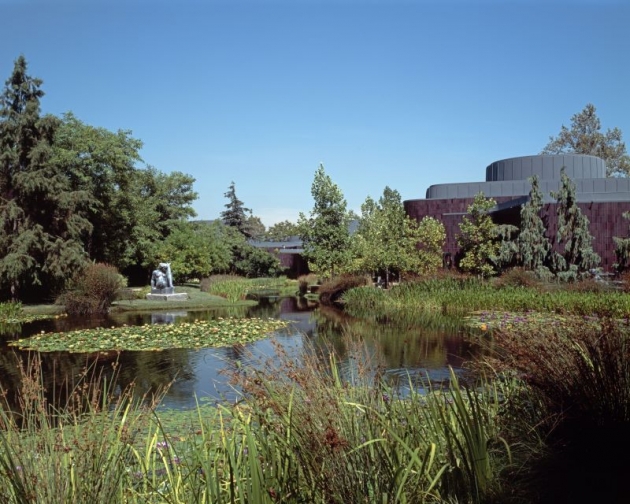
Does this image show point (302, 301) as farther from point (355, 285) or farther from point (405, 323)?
point (405, 323)

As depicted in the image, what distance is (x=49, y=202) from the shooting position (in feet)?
62.5

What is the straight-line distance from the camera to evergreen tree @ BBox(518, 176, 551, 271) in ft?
70.7

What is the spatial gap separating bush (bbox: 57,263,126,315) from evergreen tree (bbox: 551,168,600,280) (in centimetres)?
1533

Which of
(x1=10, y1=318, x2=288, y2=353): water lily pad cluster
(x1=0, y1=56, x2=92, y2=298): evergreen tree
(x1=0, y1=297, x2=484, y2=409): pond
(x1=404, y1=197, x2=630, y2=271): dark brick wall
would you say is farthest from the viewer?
(x1=404, y1=197, x2=630, y2=271): dark brick wall

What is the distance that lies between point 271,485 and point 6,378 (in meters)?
7.31

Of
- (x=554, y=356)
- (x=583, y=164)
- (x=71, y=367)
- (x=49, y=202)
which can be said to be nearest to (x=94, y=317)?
(x=49, y=202)

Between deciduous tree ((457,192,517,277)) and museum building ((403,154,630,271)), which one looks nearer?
museum building ((403,154,630,271))

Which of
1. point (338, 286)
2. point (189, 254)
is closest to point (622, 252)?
point (338, 286)

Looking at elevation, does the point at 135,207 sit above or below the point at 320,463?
above

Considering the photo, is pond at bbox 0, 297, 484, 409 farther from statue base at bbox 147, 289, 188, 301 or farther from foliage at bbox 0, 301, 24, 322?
statue base at bbox 147, 289, 188, 301

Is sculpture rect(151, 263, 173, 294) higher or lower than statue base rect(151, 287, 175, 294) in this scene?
higher

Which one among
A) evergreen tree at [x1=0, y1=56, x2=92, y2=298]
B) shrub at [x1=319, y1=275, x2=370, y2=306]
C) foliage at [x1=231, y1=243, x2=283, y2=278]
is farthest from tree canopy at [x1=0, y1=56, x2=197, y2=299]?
foliage at [x1=231, y1=243, x2=283, y2=278]

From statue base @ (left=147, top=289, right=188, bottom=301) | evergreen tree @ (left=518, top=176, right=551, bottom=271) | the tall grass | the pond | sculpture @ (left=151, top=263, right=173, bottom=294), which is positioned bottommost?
the pond

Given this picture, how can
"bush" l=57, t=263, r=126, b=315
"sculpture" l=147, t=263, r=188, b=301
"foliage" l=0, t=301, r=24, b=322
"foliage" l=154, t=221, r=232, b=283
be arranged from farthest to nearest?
"foliage" l=154, t=221, r=232, b=283, "sculpture" l=147, t=263, r=188, b=301, "bush" l=57, t=263, r=126, b=315, "foliage" l=0, t=301, r=24, b=322
